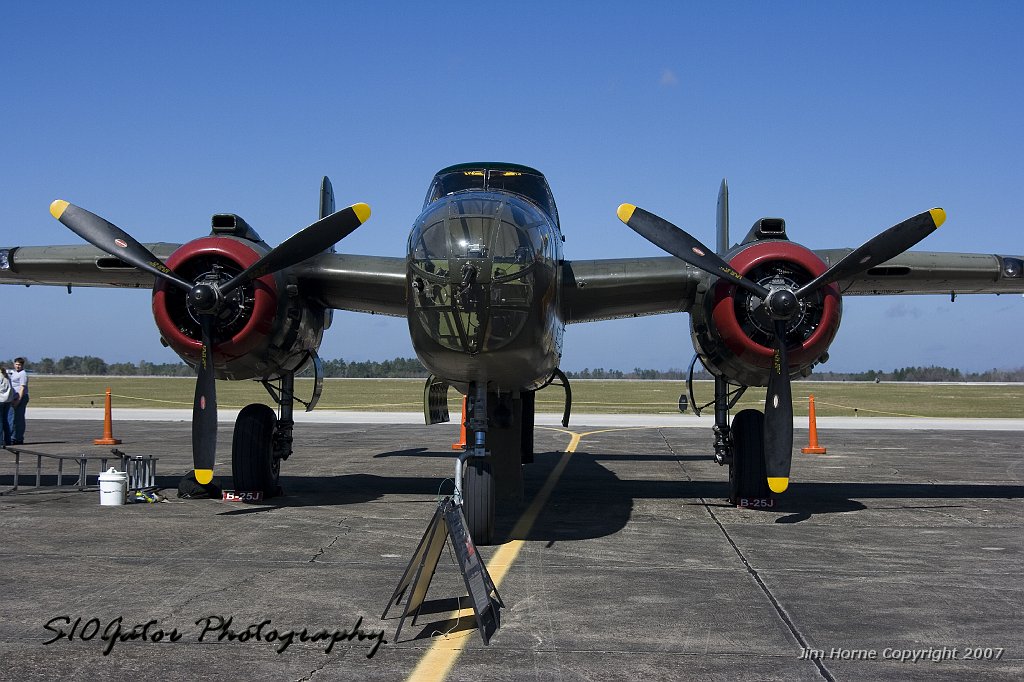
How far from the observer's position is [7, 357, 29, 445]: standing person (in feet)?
71.7

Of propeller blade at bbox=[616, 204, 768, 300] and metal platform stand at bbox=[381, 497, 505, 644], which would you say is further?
propeller blade at bbox=[616, 204, 768, 300]

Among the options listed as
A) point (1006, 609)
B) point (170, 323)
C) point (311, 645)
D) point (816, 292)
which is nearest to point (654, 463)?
point (816, 292)

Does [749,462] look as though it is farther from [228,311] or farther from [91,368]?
[91,368]

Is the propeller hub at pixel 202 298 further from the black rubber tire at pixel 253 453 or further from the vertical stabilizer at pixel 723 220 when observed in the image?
the vertical stabilizer at pixel 723 220

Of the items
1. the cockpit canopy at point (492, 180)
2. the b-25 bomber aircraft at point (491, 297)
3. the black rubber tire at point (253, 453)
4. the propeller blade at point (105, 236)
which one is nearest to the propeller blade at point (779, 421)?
the b-25 bomber aircraft at point (491, 297)

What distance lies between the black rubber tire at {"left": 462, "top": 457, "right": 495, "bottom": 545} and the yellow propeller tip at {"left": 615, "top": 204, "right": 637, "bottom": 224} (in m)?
4.15

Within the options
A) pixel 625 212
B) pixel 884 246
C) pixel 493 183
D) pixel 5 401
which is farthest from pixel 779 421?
pixel 5 401

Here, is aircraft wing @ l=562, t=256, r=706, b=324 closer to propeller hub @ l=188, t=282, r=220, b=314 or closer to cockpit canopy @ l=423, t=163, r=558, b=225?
cockpit canopy @ l=423, t=163, r=558, b=225

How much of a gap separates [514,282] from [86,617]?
480 cm

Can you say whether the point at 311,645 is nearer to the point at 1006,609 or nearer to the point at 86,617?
the point at 86,617

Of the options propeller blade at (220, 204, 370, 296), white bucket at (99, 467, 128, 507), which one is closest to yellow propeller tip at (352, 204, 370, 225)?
propeller blade at (220, 204, 370, 296)

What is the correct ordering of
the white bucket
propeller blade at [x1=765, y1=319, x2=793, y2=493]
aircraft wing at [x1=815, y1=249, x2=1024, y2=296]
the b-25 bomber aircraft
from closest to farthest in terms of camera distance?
the b-25 bomber aircraft < propeller blade at [x1=765, y1=319, x2=793, y2=493] < the white bucket < aircraft wing at [x1=815, y1=249, x2=1024, y2=296]

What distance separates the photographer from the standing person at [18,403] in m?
21.9

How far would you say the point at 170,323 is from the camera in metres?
12.4
